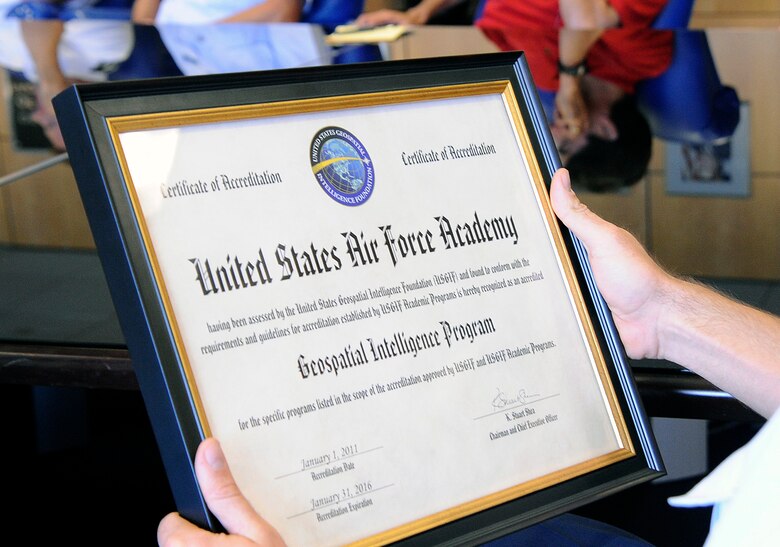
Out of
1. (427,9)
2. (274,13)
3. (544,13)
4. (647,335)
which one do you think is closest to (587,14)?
(544,13)

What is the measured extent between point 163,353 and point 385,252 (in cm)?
20

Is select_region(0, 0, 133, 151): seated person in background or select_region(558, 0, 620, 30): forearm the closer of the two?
select_region(0, 0, 133, 151): seated person in background

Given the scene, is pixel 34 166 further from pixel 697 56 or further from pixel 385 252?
pixel 697 56

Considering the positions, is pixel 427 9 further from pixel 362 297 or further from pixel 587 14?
pixel 362 297

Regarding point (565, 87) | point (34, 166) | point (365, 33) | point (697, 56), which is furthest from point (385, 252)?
point (365, 33)

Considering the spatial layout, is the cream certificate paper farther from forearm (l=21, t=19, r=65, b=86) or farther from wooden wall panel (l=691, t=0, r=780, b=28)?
wooden wall panel (l=691, t=0, r=780, b=28)

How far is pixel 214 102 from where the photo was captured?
682mm

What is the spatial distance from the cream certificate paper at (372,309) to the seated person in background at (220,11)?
1993mm

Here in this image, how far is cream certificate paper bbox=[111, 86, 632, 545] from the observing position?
645 mm

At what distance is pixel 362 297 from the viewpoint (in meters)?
0.71

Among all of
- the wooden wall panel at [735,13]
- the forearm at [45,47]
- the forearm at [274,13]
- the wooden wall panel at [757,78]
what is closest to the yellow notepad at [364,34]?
the forearm at [274,13]

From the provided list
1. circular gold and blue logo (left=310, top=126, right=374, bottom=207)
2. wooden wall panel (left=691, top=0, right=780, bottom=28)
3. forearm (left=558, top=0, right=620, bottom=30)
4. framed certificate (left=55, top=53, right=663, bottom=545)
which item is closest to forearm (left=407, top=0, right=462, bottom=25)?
forearm (left=558, top=0, right=620, bottom=30)

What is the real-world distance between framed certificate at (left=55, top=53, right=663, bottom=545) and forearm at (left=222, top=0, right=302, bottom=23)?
1.95 m

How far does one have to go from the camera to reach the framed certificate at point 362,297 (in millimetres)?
635
